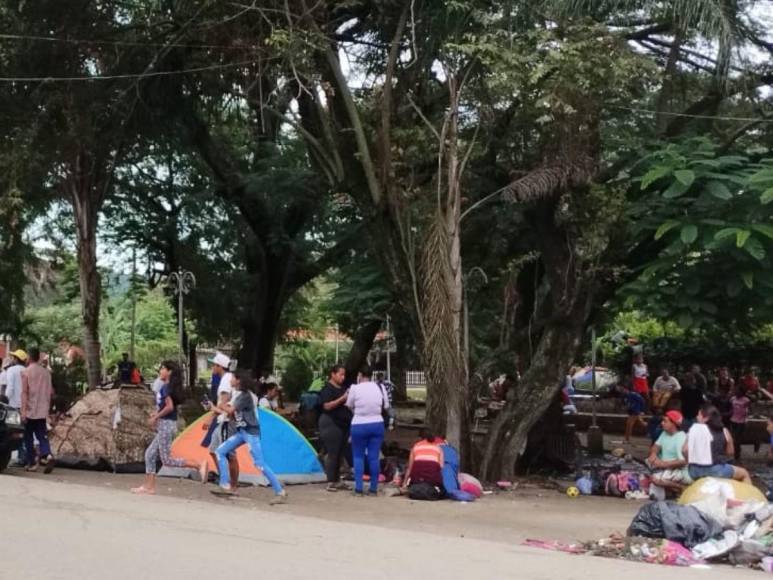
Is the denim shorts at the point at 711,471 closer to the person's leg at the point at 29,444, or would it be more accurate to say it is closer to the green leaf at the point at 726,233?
the green leaf at the point at 726,233

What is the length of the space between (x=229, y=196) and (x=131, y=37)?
9355 mm

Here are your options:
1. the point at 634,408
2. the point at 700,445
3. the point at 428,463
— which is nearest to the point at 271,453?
the point at 428,463

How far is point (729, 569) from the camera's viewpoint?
27.4ft

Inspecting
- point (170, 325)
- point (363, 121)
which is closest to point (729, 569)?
point (363, 121)

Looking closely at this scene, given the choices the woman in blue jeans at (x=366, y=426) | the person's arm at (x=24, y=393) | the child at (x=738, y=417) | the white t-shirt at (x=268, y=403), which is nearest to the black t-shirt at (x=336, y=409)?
the woman in blue jeans at (x=366, y=426)

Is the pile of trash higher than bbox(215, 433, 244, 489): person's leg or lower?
lower

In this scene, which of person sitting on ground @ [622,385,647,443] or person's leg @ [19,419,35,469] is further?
person sitting on ground @ [622,385,647,443]

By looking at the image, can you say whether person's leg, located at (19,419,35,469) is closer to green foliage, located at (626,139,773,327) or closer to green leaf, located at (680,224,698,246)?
green foliage, located at (626,139,773,327)

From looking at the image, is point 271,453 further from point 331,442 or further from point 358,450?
point 358,450

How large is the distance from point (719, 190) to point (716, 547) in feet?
16.1

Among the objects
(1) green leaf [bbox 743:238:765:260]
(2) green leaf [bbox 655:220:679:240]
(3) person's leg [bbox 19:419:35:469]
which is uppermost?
(2) green leaf [bbox 655:220:679:240]

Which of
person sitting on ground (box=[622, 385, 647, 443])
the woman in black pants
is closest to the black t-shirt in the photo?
the woman in black pants

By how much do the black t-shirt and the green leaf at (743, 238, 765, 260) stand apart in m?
5.52

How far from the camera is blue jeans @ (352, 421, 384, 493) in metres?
12.7
